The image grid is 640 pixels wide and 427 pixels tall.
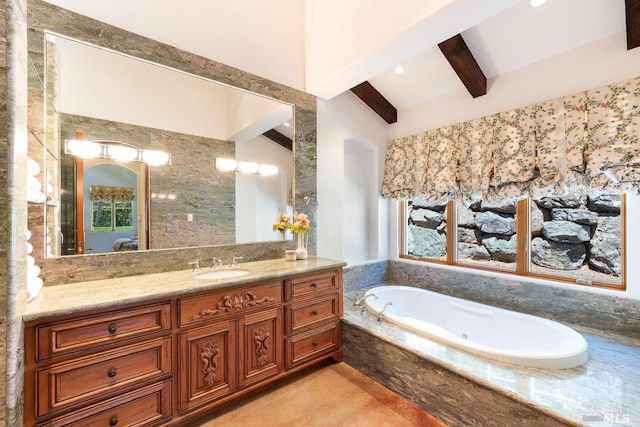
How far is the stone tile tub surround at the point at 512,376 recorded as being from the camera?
4.66 ft

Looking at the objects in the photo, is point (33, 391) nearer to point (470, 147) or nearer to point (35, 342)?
point (35, 342)

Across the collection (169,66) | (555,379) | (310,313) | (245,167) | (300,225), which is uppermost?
(169,66)

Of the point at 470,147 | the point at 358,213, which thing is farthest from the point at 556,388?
the point at 358,213

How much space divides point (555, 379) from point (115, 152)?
322 cm

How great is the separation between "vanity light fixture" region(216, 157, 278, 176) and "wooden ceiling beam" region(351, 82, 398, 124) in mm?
1580

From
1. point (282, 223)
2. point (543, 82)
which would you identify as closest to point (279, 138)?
point (282, 223)

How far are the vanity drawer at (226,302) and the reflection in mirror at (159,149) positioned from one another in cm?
64

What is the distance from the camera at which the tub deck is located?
1.37 m

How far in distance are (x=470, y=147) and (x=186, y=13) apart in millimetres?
2929

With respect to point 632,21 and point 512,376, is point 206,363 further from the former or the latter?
point 632,21

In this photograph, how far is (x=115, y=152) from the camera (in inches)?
75.9

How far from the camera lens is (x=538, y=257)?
2783 mm

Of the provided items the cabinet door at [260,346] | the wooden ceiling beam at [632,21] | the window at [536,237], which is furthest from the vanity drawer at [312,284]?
the wooden ceiling beam at [632,21]

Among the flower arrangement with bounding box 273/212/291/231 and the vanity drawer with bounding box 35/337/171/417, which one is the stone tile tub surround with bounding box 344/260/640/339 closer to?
the flower arrangement with bounding box 273/212/291/231
